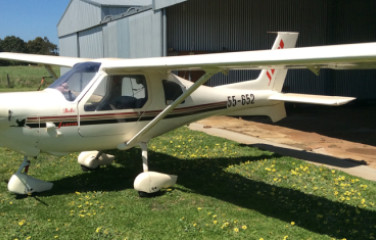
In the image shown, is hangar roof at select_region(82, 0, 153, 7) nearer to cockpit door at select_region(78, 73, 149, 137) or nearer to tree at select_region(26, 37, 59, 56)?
cockpit door at select_region(78, 73, 149, 137)

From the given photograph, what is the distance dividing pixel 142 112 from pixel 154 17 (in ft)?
29.0

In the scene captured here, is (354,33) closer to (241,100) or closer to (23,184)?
(241,100)

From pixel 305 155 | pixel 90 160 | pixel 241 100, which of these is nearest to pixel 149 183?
pixel 90 160

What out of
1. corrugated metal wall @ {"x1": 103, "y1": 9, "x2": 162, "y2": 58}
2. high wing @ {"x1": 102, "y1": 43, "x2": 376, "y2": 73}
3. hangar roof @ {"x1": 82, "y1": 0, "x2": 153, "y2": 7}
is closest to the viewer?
high wing @ {"x1": 102, "y1": 43, "x2": 376, "y2": 73}

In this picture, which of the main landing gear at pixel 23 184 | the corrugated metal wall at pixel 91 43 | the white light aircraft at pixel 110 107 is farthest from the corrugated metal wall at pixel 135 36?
the main landing gear at pixel 23 184

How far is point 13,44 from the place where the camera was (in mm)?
103500

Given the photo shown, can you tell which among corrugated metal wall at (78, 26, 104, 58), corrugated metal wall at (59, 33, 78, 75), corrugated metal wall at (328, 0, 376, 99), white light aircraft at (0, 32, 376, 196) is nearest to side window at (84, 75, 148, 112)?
white light aircraft at (0, 32, 376, 196)

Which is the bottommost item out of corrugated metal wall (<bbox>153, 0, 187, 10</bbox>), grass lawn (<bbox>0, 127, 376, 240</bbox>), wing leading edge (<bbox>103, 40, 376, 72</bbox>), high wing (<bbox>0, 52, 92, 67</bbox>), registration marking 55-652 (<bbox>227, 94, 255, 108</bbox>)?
grass lawn (<bbox>0, 127, 376, 240</bbox>)

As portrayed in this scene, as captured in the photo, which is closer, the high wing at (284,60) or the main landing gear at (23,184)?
the high wing at (284,60)

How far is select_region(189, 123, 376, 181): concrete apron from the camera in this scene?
6.69 metres

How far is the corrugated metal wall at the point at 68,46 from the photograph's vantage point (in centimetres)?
2433

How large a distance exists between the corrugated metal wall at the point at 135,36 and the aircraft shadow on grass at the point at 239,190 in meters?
6.99

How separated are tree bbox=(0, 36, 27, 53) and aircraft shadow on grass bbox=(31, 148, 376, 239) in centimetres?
10828

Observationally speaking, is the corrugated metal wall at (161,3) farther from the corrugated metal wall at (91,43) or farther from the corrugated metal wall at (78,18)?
the corrugated metal wall at (78,18)
